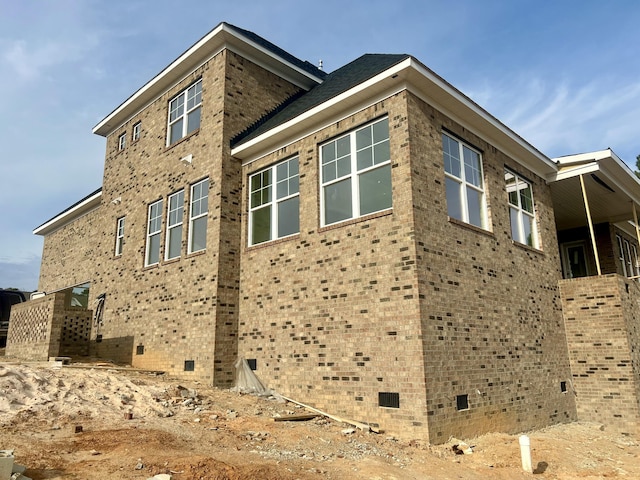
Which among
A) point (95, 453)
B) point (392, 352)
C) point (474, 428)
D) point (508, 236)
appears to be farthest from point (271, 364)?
point (508, 236)

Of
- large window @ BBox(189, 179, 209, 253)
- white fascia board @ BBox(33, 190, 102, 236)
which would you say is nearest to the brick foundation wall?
large window @ BBox(189, 179, 209, 253)

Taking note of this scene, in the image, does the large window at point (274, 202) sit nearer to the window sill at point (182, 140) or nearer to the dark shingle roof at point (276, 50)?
the window sill at point (182, 140)

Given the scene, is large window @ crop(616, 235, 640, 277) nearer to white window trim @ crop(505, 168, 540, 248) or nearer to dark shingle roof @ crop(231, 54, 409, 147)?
white window trim @ crop(505, 168, 540, 248)

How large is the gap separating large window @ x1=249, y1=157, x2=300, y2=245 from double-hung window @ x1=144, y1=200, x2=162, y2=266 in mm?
3598

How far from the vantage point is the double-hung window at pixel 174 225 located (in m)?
13.6

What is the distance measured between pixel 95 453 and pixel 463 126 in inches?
363

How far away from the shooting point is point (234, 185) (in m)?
12.6

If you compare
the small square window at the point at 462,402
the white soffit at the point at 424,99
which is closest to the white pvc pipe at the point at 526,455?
the small square window at the point at 462,402

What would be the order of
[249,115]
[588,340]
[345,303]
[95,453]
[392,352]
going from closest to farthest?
[95,453] < [392,352] < [345,303] < [588,340] < [249,115]

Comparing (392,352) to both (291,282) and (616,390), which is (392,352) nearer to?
(291,282)

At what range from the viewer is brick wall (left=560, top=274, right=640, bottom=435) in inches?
444

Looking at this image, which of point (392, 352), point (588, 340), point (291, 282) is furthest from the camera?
point (588, 340)

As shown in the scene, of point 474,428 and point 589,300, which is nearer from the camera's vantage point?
point 474,428

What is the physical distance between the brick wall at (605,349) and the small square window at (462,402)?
489 cm
